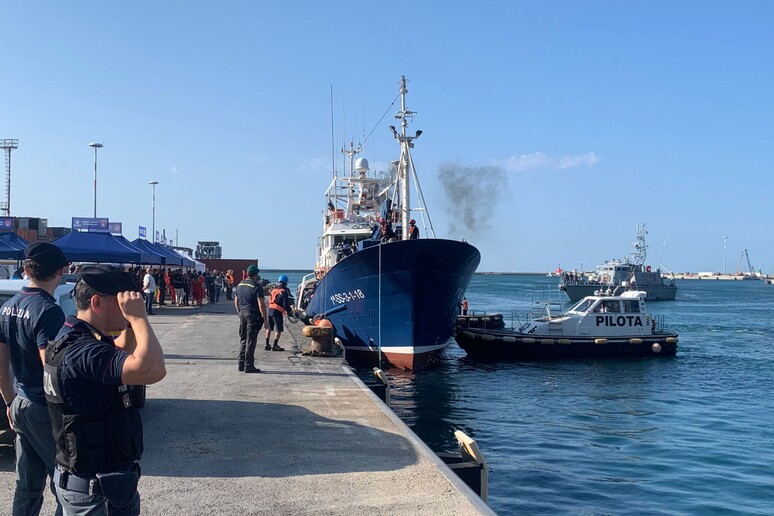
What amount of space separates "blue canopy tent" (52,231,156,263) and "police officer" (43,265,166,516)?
1991cm

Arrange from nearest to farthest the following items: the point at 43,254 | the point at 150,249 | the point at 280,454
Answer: the point at 43,254, the point at 280,454, the point at 150,249

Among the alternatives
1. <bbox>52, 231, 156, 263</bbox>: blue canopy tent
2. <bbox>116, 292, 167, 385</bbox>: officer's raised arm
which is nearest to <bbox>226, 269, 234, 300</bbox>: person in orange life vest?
<bbox>52, 231, 156, 263</bbox>: blue canopy tent

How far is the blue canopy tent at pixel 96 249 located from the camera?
71.3 feet

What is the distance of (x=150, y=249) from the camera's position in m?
27.4

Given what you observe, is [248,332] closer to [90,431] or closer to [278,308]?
[278,308]

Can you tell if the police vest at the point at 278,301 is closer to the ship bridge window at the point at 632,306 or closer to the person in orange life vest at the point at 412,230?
the person in orange life vest at the point at 412,230

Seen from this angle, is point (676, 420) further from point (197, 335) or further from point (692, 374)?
point (197, 335)

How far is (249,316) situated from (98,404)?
28.4 ft

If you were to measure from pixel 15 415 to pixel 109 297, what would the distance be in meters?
1.47

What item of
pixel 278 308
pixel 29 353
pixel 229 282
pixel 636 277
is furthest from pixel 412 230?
pixel 636 277

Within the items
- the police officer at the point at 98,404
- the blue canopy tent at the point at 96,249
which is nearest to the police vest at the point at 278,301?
the blue canopy tent at the point at 96,249

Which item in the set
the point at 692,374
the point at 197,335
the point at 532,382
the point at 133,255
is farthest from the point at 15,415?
the point at 692,374

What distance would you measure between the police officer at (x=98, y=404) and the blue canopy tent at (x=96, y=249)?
65.3ft

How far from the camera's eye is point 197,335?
714 inches
